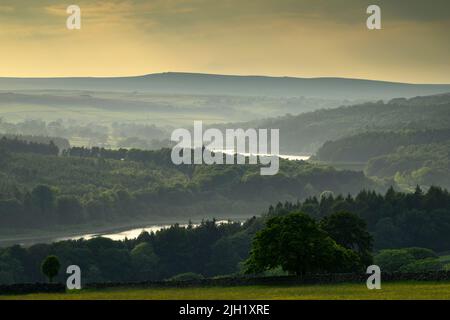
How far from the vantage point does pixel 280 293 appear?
279 ft

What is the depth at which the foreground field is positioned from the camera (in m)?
79.2

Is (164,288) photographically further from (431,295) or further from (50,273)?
(431,295)

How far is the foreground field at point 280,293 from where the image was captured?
79188 millimetres

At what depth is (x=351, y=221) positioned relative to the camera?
138 m
